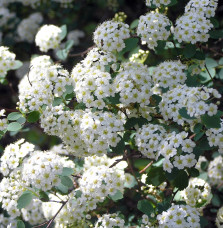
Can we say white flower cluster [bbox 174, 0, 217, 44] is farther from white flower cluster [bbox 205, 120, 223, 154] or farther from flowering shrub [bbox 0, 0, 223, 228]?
white flower cluster [bbox 205, 120, 223, 154]

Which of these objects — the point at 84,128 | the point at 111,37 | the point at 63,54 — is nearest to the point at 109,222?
the point at 84,128

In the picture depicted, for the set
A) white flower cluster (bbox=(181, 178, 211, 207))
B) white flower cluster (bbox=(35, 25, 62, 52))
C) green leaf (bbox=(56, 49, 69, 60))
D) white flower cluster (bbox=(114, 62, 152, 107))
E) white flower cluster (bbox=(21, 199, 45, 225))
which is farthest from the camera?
green leaf (bbox=(56, 49, 69, 60))

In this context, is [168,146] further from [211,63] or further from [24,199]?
[211,63]

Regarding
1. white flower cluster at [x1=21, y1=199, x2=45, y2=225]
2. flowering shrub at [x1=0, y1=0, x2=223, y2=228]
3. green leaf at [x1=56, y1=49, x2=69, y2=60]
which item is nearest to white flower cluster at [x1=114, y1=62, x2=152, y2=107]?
flowering shrub at [x1=0, y1=0, x2=223, y2=228]

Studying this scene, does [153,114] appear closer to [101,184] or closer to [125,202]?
[101,184]

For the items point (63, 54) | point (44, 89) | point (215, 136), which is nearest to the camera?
point (215, 136)

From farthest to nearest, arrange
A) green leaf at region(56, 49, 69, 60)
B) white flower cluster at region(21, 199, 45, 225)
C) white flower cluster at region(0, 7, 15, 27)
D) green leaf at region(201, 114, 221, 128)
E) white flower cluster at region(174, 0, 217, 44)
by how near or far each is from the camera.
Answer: white flower cluster at region(0, 7, 15, 27) → green leaf at region(56, 49, 69, 60) → white flower cluster at region(21, 199, 45, 225) → white flower cluster at region(174, 0, 217, 44) → green leaf at region(201, 114, 221, 128)

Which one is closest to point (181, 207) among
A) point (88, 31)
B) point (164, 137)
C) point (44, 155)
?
point (164, 137)
